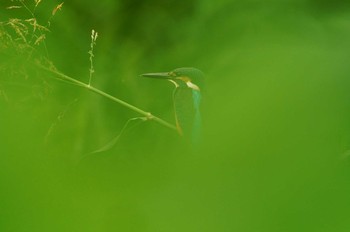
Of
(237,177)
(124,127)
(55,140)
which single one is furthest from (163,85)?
(237,177)

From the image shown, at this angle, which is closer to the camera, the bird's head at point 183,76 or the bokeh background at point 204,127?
the bokeh background at point 204,127

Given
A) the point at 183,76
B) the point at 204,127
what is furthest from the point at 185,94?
the point at 204,127

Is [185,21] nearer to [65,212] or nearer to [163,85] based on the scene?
[163,85]

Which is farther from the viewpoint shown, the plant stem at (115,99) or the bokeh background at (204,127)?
the plant stem at (115,99)

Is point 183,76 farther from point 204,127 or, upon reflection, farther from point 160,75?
point 204,127

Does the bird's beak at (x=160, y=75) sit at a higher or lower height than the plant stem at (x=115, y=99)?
higher

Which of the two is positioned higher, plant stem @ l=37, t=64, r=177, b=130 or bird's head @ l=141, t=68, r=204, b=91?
bird's head @ l=141, t=68, r=204, b=91

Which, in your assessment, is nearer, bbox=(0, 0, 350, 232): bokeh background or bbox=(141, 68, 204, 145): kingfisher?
bbox=(0, 0, 350, 232): bokeh background
